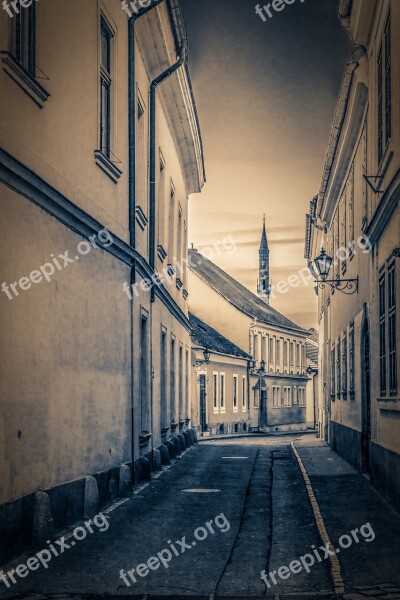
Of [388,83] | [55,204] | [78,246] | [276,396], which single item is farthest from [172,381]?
[276,396]

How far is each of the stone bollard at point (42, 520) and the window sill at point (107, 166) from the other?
17.5 feet

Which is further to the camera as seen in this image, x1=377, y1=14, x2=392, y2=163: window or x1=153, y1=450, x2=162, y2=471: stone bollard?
x1=153, y1=450, x2=162, y2=471: stone bollard

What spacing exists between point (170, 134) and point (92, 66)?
450 inches

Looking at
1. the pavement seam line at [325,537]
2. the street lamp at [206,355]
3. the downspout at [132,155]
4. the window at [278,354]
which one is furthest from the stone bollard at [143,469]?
the window at [278,354]

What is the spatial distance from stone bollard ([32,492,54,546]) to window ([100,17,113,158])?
6069 mm

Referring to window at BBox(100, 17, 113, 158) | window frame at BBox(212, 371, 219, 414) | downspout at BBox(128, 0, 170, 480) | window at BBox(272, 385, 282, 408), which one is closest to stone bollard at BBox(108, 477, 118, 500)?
downspout at BBox(128, 0, 170, 480)

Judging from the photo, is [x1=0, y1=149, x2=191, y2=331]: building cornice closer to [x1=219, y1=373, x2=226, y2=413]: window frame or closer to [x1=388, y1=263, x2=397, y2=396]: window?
[x1=388, y1=263, x2=397, y2=396]: window

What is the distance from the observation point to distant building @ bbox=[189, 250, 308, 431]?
56000 mm

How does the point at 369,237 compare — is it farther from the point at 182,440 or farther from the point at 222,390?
the point at 222,390

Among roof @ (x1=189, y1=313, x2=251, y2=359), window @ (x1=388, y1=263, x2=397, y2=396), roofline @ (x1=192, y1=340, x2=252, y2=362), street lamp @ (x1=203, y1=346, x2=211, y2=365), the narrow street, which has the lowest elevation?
the narrow street

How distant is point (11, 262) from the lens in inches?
344

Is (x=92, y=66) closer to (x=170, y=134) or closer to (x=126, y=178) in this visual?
(x=126, y=178)

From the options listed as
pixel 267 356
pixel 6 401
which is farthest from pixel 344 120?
pixel 267 356

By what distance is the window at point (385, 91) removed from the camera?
12984 mm
